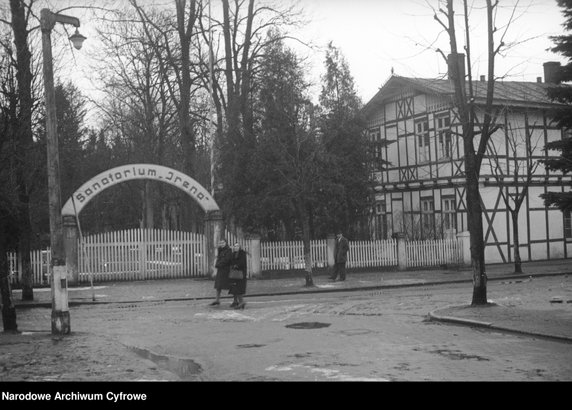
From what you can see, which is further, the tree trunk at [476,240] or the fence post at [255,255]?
the fence post at [255,255]

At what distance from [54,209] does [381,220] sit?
2846 cm

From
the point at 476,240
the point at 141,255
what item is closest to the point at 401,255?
the point at 141,255

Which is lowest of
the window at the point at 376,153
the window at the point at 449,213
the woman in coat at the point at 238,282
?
the woman in coat at the point at 238,282

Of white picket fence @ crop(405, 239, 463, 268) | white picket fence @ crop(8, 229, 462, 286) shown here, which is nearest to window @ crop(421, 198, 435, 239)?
white picket fence @ crop(405, 239, 463, 268)

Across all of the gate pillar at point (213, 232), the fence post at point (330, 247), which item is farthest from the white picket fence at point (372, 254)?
the gate pillar at point (213, 232)

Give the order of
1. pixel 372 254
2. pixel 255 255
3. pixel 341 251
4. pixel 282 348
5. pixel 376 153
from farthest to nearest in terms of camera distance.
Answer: pixel 376 153 → pixel 372 254 → pixel 255 255 → pixel 341 251 → pixel 282 348

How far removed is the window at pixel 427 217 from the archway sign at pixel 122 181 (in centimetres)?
1195

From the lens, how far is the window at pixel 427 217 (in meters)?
34.9

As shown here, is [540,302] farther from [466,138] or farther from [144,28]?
[144,28]

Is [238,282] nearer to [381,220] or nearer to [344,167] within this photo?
[344,167]

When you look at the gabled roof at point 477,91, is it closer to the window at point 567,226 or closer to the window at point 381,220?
the window at point 381,220

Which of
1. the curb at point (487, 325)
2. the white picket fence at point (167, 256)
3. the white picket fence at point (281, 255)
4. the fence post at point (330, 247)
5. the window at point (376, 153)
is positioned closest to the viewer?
the curb at point (487, 325)

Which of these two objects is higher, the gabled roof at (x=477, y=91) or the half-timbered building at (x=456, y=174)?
the gabled roof at (x=477, y=91)

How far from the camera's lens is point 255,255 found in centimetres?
2820
